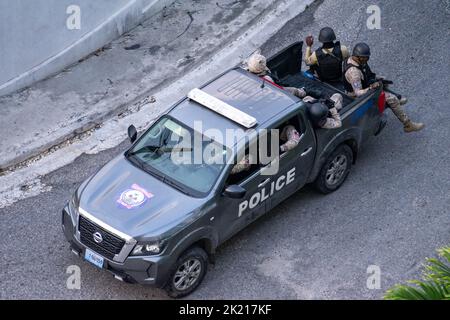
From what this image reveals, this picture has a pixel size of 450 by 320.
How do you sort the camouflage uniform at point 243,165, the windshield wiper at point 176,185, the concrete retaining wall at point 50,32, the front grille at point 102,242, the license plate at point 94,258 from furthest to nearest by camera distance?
1. the concrete retaining wall at point 50,32
2. the camouflage uniform at point 243,165
3. the windshield wiper at point 176,185
4. the license plate at point 94,258
5. the front grille at point 102,242

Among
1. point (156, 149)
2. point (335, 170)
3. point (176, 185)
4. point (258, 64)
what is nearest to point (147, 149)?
point (156, 149)

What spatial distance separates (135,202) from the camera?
32.4ft

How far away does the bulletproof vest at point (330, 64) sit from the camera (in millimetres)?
12062

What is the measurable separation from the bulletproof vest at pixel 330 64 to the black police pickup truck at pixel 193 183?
0.82m

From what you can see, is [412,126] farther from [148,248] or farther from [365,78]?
[148,248]

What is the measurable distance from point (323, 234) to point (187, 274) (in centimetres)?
201

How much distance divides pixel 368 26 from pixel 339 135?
12.9 feet

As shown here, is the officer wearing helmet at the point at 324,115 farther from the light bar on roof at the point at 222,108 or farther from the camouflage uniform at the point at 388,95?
the light bar on roof at the point at 222,108

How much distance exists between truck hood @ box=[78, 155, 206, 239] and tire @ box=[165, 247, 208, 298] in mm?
424

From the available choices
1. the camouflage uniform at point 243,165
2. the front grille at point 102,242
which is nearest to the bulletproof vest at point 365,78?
the camouflage uniform at point 243,165

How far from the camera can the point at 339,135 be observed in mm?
11266

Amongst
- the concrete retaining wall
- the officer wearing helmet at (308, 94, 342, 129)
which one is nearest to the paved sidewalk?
the concrete retaining wall

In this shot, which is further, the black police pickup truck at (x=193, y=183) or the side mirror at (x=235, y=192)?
the side mirror at (x=235, y=192)

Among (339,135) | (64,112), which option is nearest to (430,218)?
(339,135)
